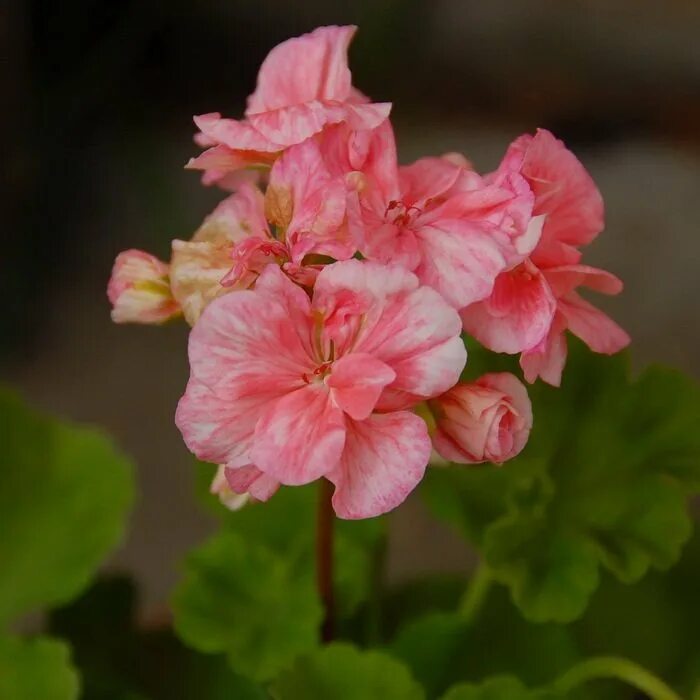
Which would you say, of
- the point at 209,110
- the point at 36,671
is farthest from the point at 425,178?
the point at 209,110

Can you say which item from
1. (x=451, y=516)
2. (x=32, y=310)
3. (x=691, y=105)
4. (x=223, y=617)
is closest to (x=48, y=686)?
(x=223, y=617)

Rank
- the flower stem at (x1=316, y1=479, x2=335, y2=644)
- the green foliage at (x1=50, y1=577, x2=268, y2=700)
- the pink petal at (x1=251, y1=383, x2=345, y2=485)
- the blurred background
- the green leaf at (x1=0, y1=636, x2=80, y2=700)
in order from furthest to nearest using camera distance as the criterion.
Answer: the blurred background, the green foliage at (x1=50, y1=577, x2=268, y2=700), the green leaf at (x1=0, y1=636, x2=80, y2=700), the flower stem at (x1=316, y1=479, x2=335, y2=644), the pink petal at (x1=251, y1=383, x2=345, y2=485)

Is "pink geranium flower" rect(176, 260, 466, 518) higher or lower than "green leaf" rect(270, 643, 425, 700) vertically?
higher

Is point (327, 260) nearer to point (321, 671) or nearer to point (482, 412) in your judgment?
point (482, 412)

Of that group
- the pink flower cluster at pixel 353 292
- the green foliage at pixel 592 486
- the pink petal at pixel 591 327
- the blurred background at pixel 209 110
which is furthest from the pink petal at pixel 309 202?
the blurred background at pixel 209 110

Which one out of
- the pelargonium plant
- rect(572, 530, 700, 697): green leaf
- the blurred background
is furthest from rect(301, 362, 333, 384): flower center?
the blurred background

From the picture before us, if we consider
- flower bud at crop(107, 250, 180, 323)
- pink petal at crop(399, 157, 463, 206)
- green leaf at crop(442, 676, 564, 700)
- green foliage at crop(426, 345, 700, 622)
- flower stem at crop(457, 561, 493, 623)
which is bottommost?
flower stem at crop(457, 561, 493, 623)

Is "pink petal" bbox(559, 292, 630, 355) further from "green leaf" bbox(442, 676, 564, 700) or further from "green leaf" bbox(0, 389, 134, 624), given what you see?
"green leaf" bbox(0, 389, 134, 624)
